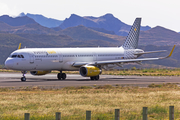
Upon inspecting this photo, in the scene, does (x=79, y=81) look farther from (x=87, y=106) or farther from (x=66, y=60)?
(x=87, y=106)

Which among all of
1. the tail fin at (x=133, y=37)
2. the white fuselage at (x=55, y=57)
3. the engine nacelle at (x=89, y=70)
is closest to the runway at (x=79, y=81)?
the engine nacelle at (x=89, y=70)

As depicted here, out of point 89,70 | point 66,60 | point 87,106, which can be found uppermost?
point 66,60

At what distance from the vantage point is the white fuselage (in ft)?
148

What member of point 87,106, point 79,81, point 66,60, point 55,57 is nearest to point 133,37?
point 66,60

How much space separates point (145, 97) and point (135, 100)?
209 centimetres

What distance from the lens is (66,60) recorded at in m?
49.8

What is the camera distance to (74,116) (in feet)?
61.7

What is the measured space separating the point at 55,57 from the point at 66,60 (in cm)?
210

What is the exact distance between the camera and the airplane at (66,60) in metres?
45.4

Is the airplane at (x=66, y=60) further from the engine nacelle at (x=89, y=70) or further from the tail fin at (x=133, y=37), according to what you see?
the tail fin at (x=133, y=37)

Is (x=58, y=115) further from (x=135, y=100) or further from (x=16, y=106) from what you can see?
(x=135, y=100)

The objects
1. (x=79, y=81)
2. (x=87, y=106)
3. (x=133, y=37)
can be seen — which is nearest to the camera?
(x=87, y=106)

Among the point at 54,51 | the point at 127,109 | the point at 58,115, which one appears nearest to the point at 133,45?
the point at 54,51

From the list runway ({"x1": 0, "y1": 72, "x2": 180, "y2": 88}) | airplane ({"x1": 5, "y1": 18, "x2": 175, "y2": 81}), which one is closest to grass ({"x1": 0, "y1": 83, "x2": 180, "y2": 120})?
runway ({"x1": 0, "y1": 72, "x2": 180, "y2": 88})
